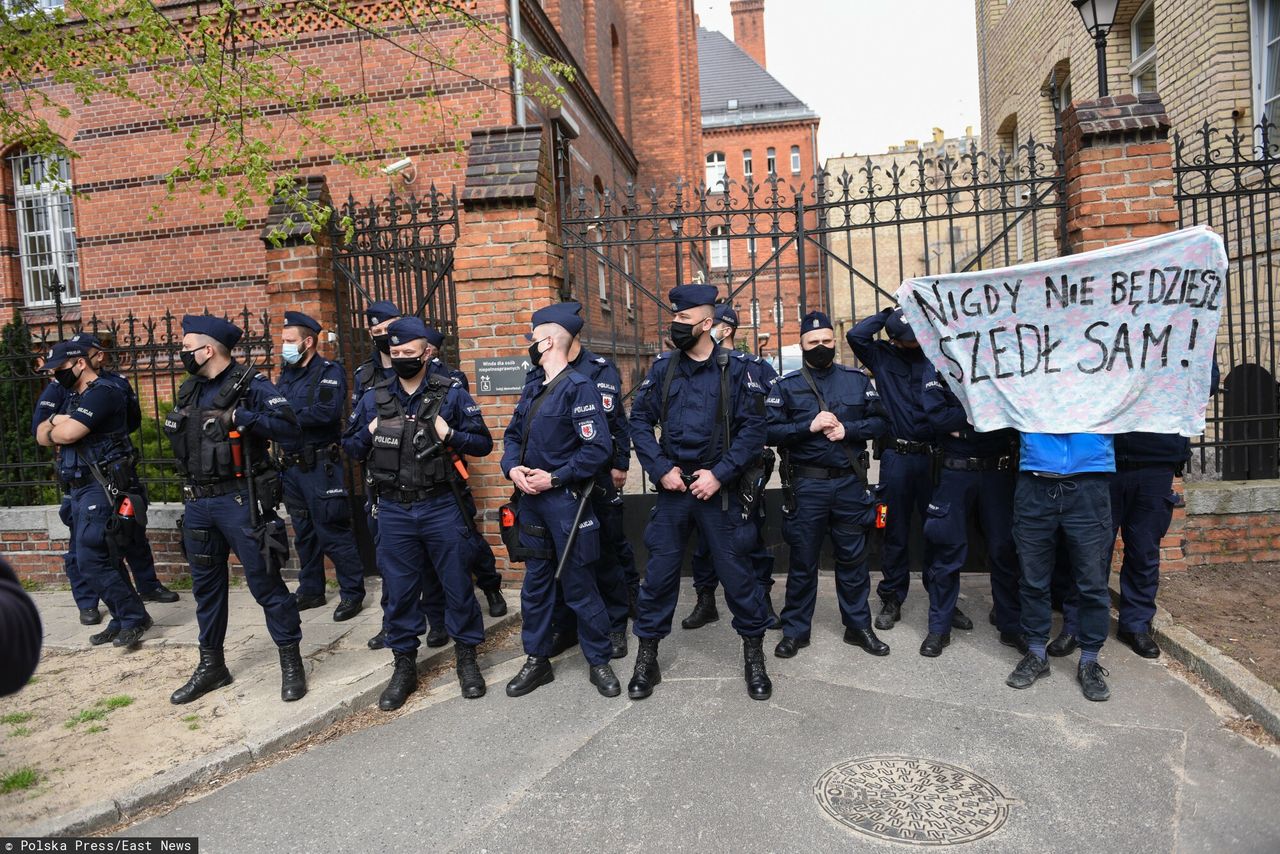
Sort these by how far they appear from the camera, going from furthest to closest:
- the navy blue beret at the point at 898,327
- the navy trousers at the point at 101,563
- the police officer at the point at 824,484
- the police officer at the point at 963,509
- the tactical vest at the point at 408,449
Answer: the navy trousers at the point at 101,563
the navy blue beret at the point at 898,327
the police officer at the point at 824,484
the police officer at the point at 963,509
the tactical vest at the point at 408,449

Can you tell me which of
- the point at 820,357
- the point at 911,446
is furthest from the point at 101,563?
the point at 911,446

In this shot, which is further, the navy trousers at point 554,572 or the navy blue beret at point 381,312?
the navy blue beret at point 381,312

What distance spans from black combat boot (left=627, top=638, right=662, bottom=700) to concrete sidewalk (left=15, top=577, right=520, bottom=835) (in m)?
1.40

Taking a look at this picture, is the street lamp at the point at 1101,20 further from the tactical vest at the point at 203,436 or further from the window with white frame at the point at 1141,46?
the tactical vest at the point at 203,436

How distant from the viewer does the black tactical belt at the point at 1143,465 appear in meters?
4.73

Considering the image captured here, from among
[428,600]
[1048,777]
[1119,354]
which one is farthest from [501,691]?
[1119,354]

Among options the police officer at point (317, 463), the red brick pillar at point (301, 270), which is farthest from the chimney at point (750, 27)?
the police officer at point (317, 463)

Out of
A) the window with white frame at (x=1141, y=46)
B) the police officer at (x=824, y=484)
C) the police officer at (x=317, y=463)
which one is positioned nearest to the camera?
the police officer at (x=824, y=484)

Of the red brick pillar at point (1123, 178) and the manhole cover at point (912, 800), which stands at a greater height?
the red brick pillar at point (1123, 178)

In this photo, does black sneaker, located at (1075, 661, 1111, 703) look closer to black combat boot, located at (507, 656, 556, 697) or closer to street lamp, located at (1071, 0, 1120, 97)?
black combat boot, located at (507, 656, 556, 697)

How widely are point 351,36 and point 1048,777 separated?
39.6ft

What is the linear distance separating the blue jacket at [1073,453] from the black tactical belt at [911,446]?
104cm

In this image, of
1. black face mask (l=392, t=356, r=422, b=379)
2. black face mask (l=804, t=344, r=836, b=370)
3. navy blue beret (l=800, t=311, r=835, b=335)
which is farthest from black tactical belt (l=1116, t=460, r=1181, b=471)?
black face mask (l=392, t=356, r=422, b=379)

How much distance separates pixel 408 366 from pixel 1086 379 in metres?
3.63
